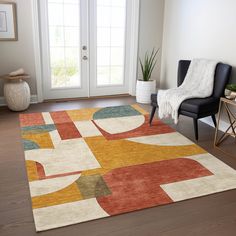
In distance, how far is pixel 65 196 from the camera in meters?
2.34

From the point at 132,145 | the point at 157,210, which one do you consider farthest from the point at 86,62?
the point at 157,210

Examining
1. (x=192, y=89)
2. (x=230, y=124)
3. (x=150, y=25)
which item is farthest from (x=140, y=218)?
(x=150, y=25)

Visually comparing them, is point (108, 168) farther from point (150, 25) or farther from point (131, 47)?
point (150, 25)

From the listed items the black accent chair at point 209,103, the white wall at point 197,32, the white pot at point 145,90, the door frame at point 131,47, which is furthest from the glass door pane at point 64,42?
the black accent chair at point 209,103

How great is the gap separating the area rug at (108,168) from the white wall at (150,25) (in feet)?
5.85

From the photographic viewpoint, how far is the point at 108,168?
2795 millimetres

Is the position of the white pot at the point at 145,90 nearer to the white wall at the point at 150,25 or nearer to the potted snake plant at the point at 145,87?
the potted snake plant at the point at 145,87

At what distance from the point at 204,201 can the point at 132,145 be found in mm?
1164

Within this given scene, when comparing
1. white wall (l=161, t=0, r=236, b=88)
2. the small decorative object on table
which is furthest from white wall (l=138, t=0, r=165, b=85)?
the small decorative object on table

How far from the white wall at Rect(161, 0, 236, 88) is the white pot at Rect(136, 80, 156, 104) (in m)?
0.43

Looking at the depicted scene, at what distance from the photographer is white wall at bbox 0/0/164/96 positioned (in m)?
4.46

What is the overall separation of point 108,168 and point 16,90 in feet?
7.53

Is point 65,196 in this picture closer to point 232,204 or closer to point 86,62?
point 232,204

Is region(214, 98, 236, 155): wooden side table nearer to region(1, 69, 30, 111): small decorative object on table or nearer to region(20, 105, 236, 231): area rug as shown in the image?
region(20, 105, 236, 231): area rug
